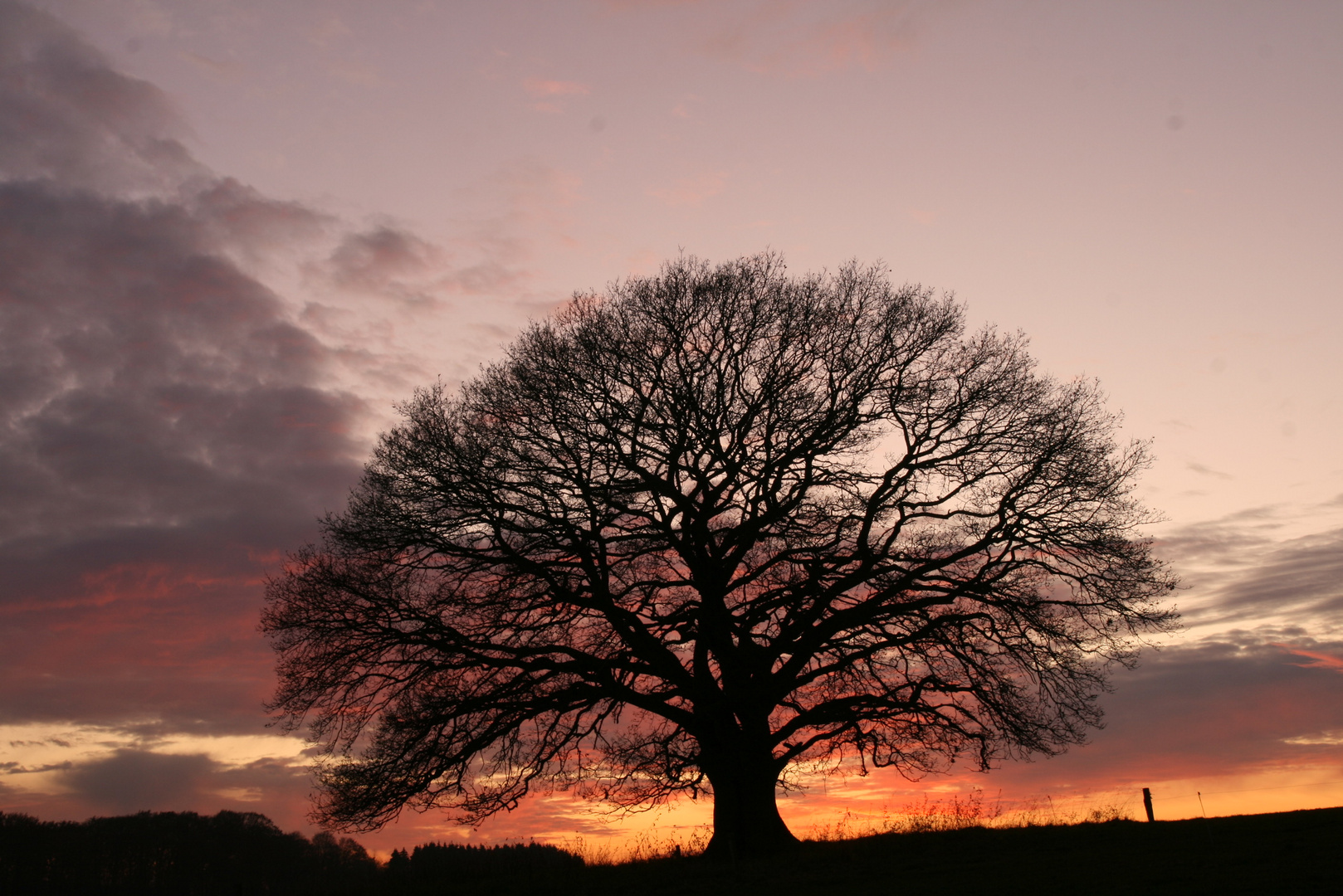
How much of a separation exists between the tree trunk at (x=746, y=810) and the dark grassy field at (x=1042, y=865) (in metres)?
0.52

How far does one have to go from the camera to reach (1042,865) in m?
12.2

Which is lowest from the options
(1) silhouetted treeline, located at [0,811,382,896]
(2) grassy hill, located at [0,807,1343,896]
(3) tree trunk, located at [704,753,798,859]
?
(1) silhouetted treeline, located at [0,811,382,896]

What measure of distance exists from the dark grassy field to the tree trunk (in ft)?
1.72

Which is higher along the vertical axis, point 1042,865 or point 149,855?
point 1042,865

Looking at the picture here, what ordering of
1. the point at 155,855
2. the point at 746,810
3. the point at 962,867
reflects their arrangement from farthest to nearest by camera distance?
the point at 155,855
the point at 746,810
the point at 962,867

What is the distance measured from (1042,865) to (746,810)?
4.83 metres

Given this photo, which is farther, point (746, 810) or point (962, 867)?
point (746, 810)

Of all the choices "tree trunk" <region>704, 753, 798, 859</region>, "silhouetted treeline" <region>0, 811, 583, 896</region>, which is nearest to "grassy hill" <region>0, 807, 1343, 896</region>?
"tree trunk" <region>704, 753, 798, 859</region>

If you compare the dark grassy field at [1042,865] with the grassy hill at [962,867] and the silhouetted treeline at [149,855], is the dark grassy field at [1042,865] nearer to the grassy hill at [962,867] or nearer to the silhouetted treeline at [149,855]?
the grassy hill at [962,867]

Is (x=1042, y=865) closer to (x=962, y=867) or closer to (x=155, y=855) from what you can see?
(x=962, y=867)

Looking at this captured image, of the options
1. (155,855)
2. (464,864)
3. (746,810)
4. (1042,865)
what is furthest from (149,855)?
(1042,865)

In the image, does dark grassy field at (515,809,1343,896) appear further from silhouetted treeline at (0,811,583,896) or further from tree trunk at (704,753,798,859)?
silhouetted treeline at (0,811,583,896)

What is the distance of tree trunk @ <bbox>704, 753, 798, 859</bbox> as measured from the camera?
48.8ft

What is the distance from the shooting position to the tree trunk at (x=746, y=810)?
14.9 m
